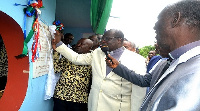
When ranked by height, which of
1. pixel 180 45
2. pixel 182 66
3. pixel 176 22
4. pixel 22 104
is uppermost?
pixel 176 22

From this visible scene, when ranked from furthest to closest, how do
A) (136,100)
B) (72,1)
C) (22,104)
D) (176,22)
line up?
1. (72,1)
2. (136,100)
3. (22,104)
4. (176,22)

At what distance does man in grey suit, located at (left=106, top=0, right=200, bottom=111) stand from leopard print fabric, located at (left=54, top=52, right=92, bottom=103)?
1.73 metres

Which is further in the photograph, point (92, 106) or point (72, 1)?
point (72, 1)

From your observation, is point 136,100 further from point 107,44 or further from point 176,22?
point 176,22

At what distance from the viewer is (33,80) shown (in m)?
2.11

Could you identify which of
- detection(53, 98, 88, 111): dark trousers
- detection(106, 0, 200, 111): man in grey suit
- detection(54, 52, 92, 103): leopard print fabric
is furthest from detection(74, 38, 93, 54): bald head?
detection(106, 0, 200, 111): man in grey suit

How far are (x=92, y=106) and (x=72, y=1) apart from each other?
89.7 inches

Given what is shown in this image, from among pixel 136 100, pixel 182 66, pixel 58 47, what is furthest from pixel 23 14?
Result: pixel 136 100

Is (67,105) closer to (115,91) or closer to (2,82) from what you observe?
(115,91)

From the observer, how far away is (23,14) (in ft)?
5.62

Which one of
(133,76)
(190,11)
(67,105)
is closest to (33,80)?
(67,105)

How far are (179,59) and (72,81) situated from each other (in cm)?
203

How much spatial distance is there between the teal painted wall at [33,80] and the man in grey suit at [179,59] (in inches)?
47.5

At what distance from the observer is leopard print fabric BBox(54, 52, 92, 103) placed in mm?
2734
